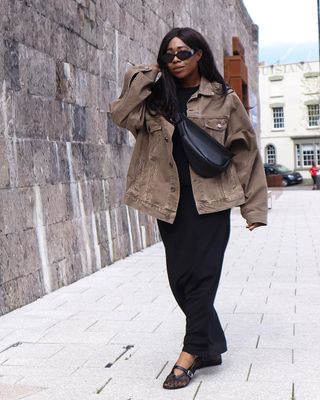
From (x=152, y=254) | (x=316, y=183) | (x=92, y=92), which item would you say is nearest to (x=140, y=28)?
(x=92, y=92)

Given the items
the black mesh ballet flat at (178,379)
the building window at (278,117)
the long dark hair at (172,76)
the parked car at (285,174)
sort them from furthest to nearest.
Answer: the building window at (278,117) < the parked car at (285,174) < the long dark hair at (172,76) < the black mesh ballet flat at (178,379)

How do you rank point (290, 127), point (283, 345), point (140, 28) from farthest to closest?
point (290, 127) < point (140, 28) < point (283, 345)

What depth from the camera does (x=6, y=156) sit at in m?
5.61

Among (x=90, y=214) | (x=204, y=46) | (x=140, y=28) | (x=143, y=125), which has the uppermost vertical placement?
(x=140, y=28)

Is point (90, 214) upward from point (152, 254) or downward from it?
upward

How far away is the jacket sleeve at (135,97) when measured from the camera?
142 inches

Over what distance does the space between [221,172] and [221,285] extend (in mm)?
3082

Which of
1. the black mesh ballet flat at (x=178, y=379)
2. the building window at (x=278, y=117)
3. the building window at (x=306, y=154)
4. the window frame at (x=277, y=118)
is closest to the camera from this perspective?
the black mesh ballet flat at (x=178, y=379)

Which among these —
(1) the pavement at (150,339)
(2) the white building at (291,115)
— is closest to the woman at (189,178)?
(1) the pavement at (150,339)

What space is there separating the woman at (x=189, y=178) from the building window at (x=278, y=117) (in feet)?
148

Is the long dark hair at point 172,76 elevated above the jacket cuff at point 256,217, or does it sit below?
above

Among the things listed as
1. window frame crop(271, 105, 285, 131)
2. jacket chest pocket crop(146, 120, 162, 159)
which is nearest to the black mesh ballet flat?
jacket chest pocket crop(146, 120, 162, 159)

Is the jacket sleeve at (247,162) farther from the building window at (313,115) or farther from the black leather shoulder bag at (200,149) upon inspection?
the building window at (313,115)

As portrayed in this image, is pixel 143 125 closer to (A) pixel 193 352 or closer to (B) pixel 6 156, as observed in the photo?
(A) pixel 193 352
